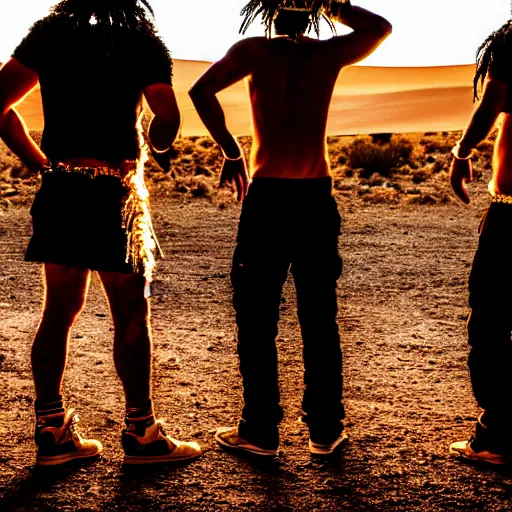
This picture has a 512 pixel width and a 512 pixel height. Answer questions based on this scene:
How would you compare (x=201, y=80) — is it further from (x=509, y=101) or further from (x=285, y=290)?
(x=285, y=290)

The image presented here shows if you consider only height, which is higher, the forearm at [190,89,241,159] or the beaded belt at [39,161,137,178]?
the forearm at [190,89,241,159]

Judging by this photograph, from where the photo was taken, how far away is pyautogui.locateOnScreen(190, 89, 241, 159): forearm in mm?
3584

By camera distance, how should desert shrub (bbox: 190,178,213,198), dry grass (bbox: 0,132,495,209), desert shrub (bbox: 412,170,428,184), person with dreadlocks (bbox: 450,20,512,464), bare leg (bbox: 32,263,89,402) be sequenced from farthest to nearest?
desert shrub (bbox: 412,170,428,184)
desert shrub (bbox: 190,178,213,198)
dry grass (bbox: 0,132,495,209)
bare leg (bbox: 32,263,89,402)
person with dreadlocks (bbox: 450,20,512,464)

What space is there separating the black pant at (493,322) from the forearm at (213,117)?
1138 mm

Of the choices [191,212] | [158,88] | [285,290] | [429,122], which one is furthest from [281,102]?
[429,122]

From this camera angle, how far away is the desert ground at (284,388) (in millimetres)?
3570

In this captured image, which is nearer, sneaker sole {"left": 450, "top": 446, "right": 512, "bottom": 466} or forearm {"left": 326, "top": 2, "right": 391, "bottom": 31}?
forearm {"left": 326, "top": 2, "right": 391, "bottom": 31}

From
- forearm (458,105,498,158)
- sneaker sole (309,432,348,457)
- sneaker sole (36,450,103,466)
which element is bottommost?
sneaker sole (36,450,103,466)

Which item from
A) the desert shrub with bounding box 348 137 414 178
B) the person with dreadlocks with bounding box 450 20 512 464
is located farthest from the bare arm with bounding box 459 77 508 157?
the desert shrub with bounding box 348 137 414 178

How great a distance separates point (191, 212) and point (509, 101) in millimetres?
9972

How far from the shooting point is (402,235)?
35.6ft

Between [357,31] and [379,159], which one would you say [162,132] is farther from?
[379,159]

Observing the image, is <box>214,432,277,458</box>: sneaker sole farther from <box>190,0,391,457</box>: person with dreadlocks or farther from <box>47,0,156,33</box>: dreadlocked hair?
<box>47,0,156,33</box>: dreadlocked hair

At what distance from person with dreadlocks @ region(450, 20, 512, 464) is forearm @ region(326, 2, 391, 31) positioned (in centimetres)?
47
